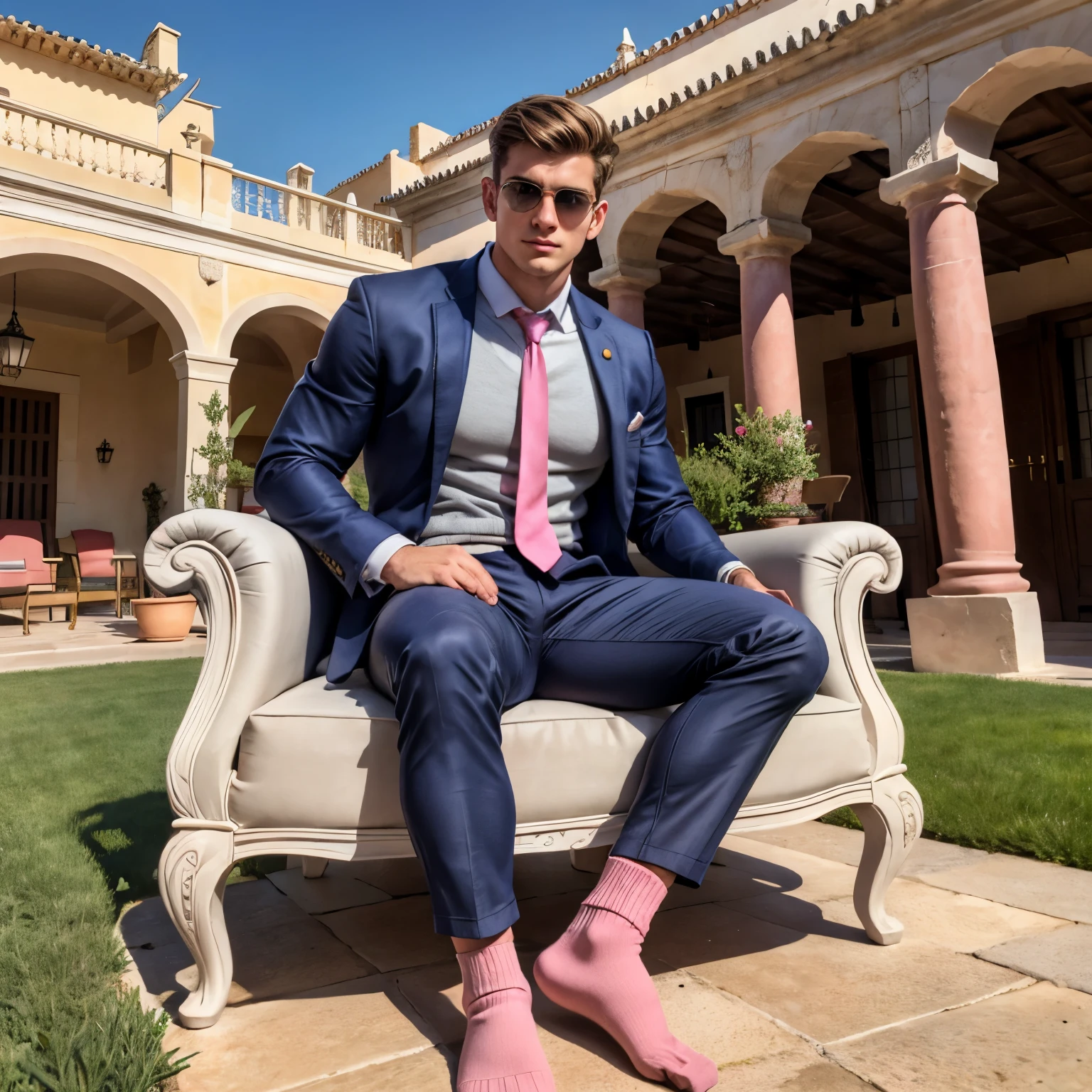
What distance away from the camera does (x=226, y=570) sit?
4.85ft

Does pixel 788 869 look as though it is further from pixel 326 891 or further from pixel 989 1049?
pixel 326 891

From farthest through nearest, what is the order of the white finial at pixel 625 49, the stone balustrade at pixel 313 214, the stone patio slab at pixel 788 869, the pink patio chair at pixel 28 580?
the white finial at pixel 625 49 < the stone balustrade at pixel 313 214 < the pink patio chair at pixel 28 580 < the stone patio slab at pixel 788 869

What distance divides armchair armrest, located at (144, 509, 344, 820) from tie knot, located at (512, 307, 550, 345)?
0.62 m

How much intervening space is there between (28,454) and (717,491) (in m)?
10.7

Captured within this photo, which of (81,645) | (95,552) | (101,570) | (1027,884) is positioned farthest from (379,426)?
(95,552)

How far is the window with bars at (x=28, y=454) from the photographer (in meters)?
12.5

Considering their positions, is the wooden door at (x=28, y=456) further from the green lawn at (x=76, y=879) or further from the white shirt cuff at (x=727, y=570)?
the white shirt cuff at (x=727, y=570)

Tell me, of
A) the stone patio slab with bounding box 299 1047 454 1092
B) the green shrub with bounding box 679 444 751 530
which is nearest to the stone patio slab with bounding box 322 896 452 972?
the stone patio slab with bounding box 299 1047 454 1092

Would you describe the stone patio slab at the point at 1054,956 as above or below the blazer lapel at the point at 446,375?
below

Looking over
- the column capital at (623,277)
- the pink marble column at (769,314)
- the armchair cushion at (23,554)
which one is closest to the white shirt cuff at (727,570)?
the pink marble column at (769,314)

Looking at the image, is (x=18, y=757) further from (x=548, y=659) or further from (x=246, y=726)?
(x=548, y=659)

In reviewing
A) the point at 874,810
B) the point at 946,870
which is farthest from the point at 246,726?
the point at 946,870

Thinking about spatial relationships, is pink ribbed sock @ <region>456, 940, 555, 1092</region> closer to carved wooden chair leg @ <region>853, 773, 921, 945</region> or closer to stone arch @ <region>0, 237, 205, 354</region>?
carved wooden chair leg @ <region>853, 773, 921, 945</region>

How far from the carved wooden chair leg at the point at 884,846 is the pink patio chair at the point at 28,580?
31.2ft
